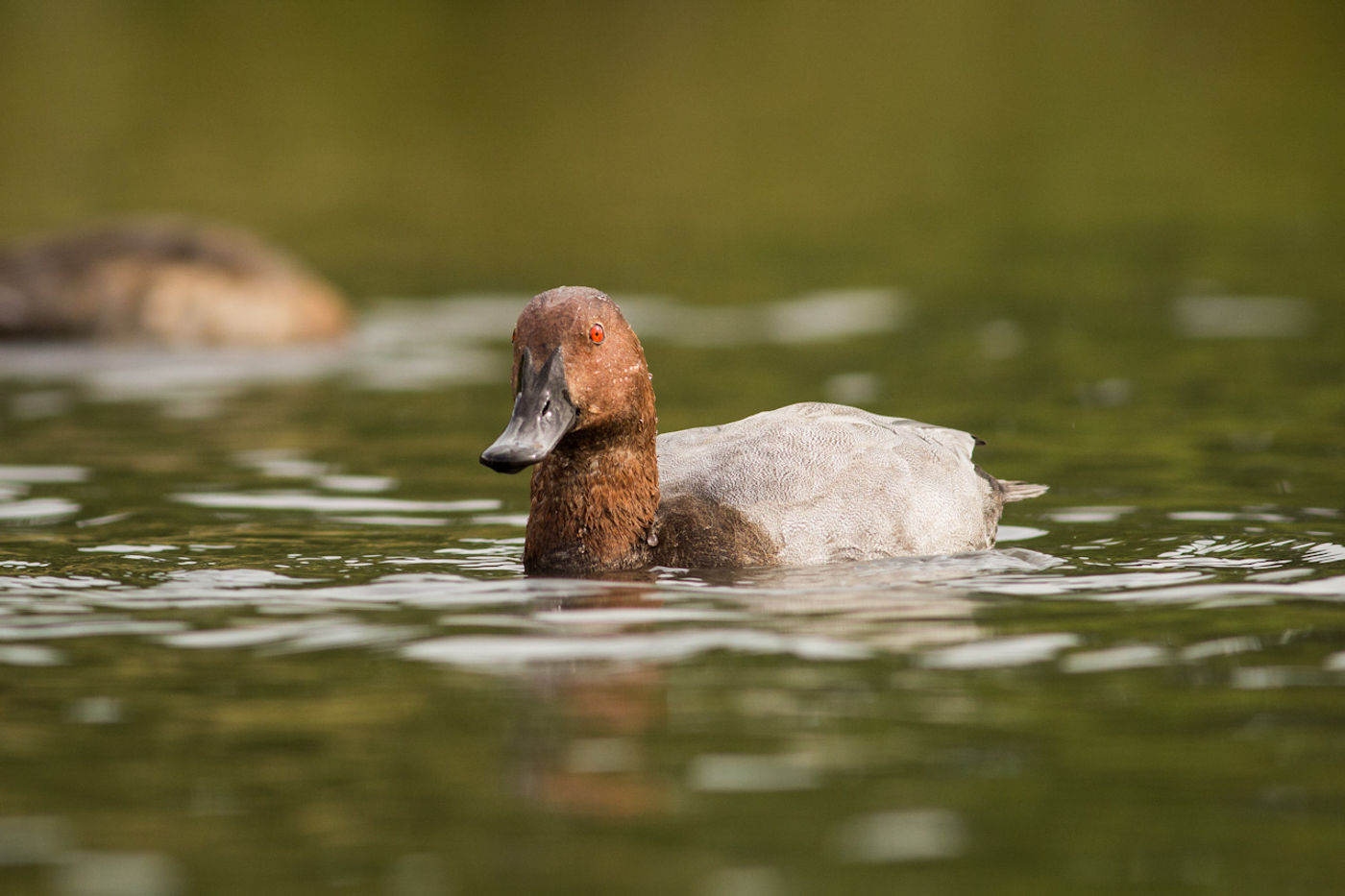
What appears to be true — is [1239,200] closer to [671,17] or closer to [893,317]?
[893,317]

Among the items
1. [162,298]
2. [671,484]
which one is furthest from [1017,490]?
[162,298]

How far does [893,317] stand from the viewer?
64.1 ft

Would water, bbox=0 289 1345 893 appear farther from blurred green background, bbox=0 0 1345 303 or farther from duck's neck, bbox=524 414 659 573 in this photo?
blurred green background, bbox=0 0 1345 303

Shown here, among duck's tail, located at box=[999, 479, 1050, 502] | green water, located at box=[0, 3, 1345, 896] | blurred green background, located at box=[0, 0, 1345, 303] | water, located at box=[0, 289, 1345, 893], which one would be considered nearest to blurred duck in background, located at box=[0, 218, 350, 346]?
green water, located at box=[0, 3, 1345, 896]

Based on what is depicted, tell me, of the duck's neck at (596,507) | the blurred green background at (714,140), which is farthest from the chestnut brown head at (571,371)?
the blurred green background at (714,140)

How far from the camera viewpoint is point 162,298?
1947 cm

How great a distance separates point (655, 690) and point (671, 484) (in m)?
2.78

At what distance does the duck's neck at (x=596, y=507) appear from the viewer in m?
9.57

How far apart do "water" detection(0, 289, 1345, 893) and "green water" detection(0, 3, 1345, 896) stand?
2cm

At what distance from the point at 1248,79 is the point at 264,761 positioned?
125 feet

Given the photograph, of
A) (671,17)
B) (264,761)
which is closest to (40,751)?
(264,761)

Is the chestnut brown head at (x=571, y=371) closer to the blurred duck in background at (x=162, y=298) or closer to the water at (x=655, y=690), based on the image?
the water at (x=655, y=690)

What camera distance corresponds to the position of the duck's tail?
10781 millimetres

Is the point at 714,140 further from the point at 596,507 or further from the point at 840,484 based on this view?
the point at 596,507
